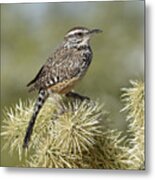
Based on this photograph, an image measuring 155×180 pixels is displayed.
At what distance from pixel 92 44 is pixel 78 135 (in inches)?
15.3

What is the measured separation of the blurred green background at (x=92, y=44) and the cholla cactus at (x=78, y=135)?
4 cm

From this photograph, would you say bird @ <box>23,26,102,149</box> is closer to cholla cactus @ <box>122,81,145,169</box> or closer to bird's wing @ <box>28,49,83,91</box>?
bird's wing @ <box>28,49,83,91</box>

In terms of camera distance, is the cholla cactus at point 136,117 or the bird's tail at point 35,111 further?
the bird's tail at point 35,111

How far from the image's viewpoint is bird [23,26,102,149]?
225 centimetres

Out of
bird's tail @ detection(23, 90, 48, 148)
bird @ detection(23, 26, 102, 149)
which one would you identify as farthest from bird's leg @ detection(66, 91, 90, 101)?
bird's tail @ detection(23, 90, 48, 148)

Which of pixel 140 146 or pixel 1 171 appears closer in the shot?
pixel 140 146

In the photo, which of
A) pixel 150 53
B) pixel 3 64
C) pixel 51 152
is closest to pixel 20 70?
pixel 3 64

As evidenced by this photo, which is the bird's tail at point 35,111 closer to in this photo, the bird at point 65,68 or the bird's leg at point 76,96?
the bird at point 65,68

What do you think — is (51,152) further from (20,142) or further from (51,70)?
(51,70)

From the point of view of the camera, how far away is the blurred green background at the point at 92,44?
221cm

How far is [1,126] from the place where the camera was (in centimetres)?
233

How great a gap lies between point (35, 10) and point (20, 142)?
1.89 ft

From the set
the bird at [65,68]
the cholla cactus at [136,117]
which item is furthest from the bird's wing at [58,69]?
the cholla cactus at [136,117]

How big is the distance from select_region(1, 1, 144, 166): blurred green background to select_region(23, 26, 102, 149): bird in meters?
0.02
